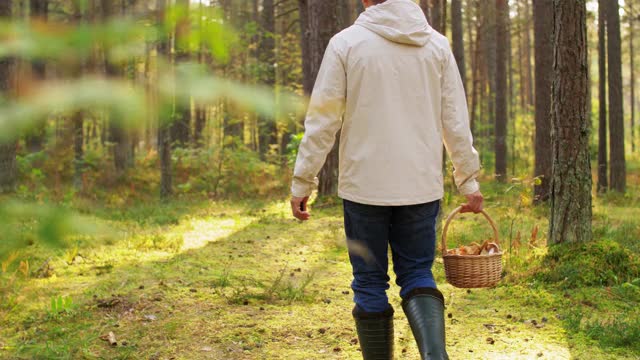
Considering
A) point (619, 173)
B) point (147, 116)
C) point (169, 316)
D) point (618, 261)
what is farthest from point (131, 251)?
point (619, 173)

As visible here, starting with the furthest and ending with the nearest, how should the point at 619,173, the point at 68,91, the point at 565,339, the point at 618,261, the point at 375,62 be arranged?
the point at 619,173, the point at 618,261, the point at 565,339, the point at 375,62, the point at 68,91

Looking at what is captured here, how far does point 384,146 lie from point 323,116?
341 millimetres

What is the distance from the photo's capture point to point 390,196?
10.4ft

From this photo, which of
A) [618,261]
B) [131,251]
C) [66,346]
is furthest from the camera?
[131,251]

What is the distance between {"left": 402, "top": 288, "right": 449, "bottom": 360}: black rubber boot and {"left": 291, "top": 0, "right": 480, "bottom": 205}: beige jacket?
47 centimetres

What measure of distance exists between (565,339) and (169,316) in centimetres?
286

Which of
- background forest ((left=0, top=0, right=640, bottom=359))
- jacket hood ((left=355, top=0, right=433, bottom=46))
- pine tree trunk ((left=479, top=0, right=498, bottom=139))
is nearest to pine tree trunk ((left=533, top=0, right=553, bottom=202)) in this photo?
background forest ((left=0, top=0, right=640, bottom=359))

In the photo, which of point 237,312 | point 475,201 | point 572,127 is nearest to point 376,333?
point 475,201

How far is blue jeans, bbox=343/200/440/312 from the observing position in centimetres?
322

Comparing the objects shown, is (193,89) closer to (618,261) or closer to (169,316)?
(169,316)

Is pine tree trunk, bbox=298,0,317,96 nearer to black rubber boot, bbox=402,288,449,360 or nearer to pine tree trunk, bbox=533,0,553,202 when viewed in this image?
pine tree trunk, bbox=533,0,553,202

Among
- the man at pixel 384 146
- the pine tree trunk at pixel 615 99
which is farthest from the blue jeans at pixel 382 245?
the pine tree trunk at pixel 615 99

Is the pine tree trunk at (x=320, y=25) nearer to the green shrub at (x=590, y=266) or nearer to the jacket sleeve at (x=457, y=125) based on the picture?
the green shrub at (x=590, y=266)

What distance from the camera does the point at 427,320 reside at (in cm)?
306
